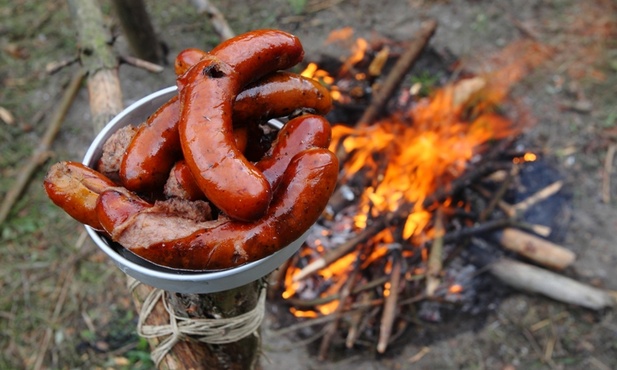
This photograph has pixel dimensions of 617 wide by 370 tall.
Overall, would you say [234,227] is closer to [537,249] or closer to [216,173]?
[216,173]

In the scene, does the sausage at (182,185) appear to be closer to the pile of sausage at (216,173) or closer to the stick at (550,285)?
the pile of sausage at (216,173)

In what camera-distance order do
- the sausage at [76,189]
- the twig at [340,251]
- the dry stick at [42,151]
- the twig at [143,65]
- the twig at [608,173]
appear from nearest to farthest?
1. the sausage at [76,189]
2. the twig at [143,65]
3. the twig at [340,251]
4. the twig at [608,173]
5. the dry stick at [42,151]

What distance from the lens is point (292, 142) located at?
1458 millimetres

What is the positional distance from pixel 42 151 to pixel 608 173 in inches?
178

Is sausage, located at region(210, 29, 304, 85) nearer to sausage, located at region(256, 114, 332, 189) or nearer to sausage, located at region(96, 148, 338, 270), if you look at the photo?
sausage, located at region(256, 114, 332, 189)

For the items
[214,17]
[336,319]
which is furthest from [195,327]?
[214,17]

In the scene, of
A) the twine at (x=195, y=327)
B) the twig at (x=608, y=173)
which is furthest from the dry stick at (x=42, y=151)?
the twig at (x=608, y=173)

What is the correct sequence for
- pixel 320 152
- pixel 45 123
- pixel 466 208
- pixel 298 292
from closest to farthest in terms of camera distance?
pixel 320 152, pixel 298 292, pixel 466 208, pixel 45 123

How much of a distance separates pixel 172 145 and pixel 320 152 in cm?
43

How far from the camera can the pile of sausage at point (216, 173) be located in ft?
4.24

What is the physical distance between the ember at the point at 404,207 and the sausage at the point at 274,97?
6.59 ft

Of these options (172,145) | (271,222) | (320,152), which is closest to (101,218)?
(172,145)

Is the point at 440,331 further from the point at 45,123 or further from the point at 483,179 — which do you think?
the point at 45,123

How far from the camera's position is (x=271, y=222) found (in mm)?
1325
